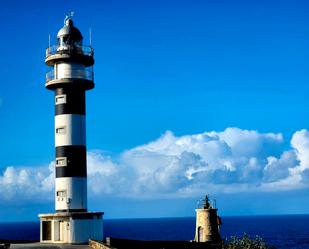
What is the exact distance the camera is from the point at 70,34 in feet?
136

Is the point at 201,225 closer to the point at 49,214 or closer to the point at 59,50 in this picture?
the point at 49,214

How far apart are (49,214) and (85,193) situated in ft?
9.21

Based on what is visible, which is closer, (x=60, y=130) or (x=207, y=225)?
(x=60, y=130)

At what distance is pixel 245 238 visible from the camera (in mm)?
35250

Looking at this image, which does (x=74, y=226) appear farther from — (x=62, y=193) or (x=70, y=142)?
(x=70, y=142)

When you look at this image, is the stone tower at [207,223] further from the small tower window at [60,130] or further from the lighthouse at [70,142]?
the small tower window at [60,130]

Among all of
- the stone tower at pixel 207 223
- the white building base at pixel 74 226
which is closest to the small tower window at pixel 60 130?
the white building base at pixel 74 226

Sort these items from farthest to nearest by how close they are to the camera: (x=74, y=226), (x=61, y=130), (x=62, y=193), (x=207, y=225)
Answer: (x=207, y=225), (x=61, y=130), (x=62, y=193), (x=74, y=226)

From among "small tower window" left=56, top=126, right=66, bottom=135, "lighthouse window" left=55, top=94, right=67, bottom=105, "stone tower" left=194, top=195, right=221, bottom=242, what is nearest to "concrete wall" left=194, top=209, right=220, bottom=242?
"stone tower" left=194, top=195, right=221, bottom=242

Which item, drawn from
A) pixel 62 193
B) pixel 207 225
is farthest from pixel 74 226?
pixel 207 225

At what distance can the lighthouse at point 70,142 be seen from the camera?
39406 mm

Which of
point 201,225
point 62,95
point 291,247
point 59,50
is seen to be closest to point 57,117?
point 62,95

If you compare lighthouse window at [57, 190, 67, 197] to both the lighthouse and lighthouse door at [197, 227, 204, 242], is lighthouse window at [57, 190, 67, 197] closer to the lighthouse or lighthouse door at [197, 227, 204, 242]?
the lighthouse

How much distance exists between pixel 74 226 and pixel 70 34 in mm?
13417
